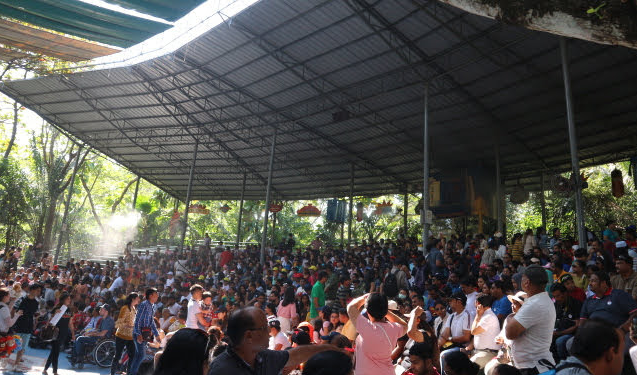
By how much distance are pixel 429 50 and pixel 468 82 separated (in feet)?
6.13

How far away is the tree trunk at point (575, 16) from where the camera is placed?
1839 mm

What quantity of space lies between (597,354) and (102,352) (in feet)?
30.5

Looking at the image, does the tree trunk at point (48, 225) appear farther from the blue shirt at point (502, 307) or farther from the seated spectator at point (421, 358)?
the seated spectator at point (421, 358)

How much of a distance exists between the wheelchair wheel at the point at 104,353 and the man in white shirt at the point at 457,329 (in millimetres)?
6830

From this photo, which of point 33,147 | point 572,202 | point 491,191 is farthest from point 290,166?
point 33,147

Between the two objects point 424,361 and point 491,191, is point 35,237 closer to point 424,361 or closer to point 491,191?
point 491,191

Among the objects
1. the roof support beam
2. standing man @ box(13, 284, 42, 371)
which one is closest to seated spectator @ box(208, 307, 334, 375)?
standing man @ box(13, 284, 42, 371)

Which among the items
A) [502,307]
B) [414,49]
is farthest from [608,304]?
[414,49]

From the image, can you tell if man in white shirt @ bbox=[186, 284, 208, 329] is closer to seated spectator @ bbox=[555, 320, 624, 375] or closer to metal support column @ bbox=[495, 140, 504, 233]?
seated spectator @ bbox=[555, 320, 624, 375]

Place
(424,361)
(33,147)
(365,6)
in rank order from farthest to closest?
(33,147), (365,6), (424,361)

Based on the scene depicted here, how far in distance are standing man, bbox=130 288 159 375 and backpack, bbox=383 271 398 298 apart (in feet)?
13.7

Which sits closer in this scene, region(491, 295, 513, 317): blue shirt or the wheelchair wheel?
region(491, 295, 513, 317): blue shirt

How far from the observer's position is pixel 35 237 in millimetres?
24000

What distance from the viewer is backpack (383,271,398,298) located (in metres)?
8.36
